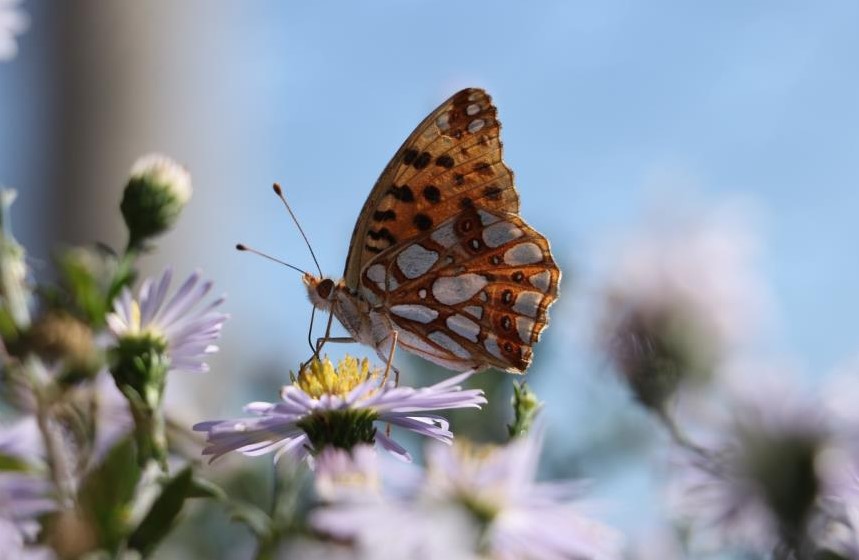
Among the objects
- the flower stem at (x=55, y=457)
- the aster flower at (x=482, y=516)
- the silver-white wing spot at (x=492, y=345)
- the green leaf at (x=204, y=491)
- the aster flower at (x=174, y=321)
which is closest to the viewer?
the aster flower at (x=482, y=516)

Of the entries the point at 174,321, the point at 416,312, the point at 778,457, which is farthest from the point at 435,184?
the point at 778,457

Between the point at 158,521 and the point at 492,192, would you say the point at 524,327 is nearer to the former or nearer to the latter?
the point at 492,192

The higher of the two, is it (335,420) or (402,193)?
(402,193)

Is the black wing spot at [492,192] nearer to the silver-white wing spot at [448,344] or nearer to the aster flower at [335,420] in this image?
the silver-white wing spot at [448,344]

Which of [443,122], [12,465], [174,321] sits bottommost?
[12,465]

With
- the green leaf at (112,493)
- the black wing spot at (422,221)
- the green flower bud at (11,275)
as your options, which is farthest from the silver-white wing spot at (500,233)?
the green leaf at (112,493)

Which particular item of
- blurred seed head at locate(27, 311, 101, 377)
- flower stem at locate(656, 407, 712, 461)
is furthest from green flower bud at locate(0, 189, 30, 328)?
flower stem at locate(656, 407, 712, 461)

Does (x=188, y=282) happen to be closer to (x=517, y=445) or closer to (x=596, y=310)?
(x=596, y=310)

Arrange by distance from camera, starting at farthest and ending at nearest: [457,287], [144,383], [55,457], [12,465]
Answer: [457,287]
[144,383]
[12,465]
[55,457]

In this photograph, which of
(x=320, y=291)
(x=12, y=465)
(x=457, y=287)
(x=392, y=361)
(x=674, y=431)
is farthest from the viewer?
(x=457, y=287)
